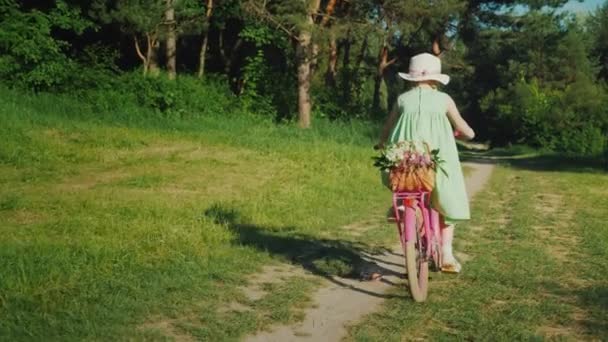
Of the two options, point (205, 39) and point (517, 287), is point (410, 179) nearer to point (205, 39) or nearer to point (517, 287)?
point (517, 287)

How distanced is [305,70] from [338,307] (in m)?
19.6

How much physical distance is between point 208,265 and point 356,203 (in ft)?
15.8

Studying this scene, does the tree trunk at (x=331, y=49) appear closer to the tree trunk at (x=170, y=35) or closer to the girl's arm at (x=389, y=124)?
the tree trunk at (x=170, y=35)

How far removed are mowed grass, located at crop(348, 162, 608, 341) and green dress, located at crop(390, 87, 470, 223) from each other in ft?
2.34

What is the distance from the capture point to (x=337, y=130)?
2386 centimetres

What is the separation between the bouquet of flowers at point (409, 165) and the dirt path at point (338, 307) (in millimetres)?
920

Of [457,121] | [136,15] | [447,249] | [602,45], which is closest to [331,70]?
[136,15]

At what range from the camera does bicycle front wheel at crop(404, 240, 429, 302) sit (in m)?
5.59

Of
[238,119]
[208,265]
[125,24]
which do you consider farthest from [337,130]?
[208,265]

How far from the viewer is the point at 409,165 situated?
5645 mm

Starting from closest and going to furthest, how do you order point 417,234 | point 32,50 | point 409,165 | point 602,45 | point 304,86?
point 409,165
point 417,234
point 32,50
point 304,86
point 602,45

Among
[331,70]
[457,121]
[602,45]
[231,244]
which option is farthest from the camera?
[602,45]

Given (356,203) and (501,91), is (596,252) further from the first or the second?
(501,91)

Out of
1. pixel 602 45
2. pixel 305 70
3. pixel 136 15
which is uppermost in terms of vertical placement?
pixel 602 45
